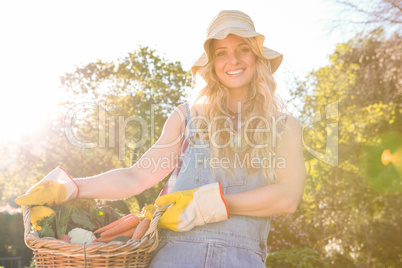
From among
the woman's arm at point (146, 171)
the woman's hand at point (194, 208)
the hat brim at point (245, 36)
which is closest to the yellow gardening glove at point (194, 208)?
the woman's hand at point (194, 208)

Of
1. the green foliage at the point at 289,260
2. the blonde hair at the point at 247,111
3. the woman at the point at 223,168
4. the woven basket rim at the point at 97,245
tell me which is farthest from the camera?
the green foliage at the point at 289,260

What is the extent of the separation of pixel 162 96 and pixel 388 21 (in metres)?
5.95

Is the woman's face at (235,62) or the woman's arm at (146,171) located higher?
the woman's face at (235,62)

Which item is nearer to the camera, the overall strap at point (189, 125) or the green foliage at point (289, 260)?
the overall strap at point (189, 125)

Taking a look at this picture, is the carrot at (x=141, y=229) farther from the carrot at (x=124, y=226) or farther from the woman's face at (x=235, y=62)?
the woman's face at (x=235, y=62)

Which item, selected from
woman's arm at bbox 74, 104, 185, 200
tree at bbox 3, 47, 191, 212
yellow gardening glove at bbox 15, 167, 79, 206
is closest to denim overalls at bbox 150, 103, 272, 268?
woman's arm at bbox 74, 104, 185, 200

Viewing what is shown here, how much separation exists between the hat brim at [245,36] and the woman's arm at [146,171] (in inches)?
13.0

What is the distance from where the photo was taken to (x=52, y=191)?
2029 millimetres

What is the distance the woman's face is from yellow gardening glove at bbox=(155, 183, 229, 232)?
0.78 metres

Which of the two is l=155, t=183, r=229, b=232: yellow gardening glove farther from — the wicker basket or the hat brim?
the hat brim

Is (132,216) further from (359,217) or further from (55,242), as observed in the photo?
(359,217)

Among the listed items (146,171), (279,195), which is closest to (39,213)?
(146,171)

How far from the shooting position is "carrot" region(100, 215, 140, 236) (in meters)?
1.88

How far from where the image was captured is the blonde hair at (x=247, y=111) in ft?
7.08
